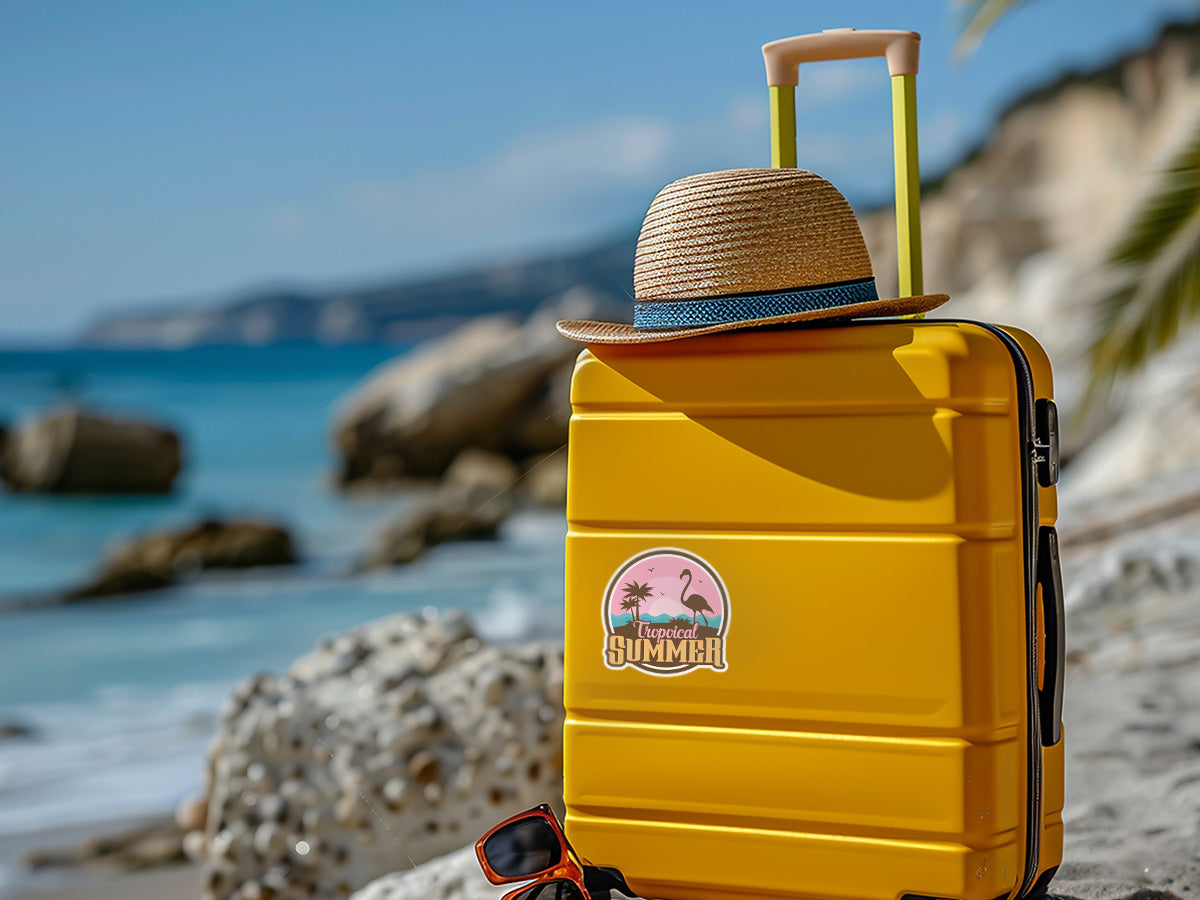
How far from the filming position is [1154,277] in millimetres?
3588

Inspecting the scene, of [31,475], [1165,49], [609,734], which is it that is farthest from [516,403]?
[1165,49]

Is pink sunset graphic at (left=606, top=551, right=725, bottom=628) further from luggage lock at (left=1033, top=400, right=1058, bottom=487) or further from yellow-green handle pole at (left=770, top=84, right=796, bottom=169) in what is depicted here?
yellow-green handle pole at (left=770, top=84, right=796, bottom=169)

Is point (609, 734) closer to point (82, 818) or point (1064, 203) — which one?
point (82, 818)

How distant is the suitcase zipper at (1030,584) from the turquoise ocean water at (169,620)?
2.86 m

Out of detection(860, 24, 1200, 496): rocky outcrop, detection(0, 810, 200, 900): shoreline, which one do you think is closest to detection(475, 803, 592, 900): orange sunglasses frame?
detection(0, 810, 200, 900): shoreline

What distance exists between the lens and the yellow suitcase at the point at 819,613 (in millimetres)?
1296

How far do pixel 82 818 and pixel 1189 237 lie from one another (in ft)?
12.1

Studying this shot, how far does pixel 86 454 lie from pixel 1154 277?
463 inches

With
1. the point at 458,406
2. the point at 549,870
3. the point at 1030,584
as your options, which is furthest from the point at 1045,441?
the point at 458,406

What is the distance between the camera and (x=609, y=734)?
1482 mm

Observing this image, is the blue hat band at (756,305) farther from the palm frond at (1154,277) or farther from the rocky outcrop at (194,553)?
the rocky outcrop at (194,553)

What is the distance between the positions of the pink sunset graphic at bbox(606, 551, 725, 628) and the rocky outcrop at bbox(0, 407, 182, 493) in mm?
12669

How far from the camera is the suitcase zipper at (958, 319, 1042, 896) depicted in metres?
1.32

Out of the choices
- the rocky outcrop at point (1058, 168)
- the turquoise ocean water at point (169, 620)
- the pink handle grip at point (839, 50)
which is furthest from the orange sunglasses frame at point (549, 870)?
the rocky outcrop at point (1058, 168)
